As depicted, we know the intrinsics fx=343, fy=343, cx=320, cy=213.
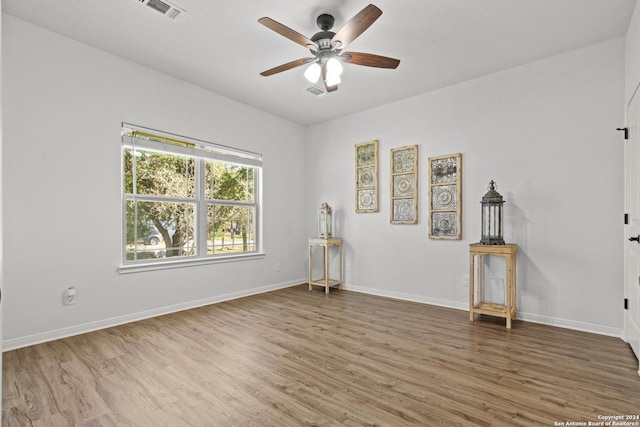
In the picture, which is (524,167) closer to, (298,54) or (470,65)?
(470,65)

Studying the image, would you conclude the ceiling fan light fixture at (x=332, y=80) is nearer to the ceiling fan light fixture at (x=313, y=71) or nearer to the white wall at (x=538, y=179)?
the ceiling fan light fixture at (x=313, y=71)

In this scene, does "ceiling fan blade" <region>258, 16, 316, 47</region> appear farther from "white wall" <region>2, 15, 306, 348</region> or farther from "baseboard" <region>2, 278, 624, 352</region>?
"baseboard" <region>2, 278, 624, 352</region>

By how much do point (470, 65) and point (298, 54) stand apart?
71.9 inches

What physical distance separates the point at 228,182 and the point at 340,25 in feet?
8.30

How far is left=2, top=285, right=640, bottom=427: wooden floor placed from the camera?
1977mm

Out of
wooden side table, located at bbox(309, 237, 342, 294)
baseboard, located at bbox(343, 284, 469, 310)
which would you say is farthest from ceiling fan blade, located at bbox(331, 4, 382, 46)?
baseboard, located at bbox(343, 284, 469, 310)

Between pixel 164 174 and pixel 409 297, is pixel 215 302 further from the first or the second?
pixel 409 297

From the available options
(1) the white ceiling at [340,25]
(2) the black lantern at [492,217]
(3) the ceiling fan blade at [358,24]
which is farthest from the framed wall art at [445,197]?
(3) the ceiling fan blade at [358,24]

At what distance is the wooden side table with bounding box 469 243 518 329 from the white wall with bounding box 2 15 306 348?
10.1 feet

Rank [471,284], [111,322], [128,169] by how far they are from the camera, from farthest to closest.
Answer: [128,169]
[471,284]
[111,322]

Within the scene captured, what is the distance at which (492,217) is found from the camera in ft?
12.2

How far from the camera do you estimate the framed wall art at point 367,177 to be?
15.8 ft

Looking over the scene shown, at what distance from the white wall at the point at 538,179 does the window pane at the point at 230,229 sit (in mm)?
1924

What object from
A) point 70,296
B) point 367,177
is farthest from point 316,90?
Result: point 70,296
